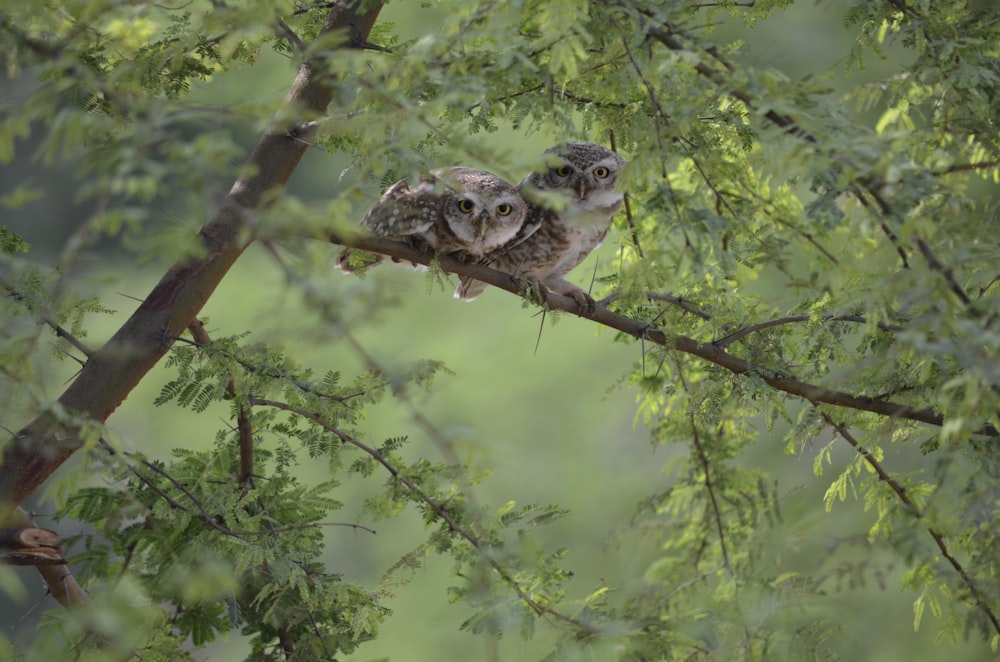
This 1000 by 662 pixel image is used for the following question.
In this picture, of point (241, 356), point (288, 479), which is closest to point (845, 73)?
point (241, 356)

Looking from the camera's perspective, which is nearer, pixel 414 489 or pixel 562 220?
pixel 414 489

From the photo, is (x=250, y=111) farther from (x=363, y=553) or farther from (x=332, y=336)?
(x=363, y=553)

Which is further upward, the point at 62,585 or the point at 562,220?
the point at 562,220

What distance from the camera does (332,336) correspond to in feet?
4.04

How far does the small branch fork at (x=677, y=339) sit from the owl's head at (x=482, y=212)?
0.07 metres

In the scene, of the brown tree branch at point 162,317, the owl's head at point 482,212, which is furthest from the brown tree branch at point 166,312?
the owl's head at point 482,212

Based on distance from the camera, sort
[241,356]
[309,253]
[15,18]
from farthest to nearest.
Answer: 1. [241,356]
2. [15,18]
3. [309,253]

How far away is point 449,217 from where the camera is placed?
2.20 m

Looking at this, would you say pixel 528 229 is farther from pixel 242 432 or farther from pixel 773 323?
pixel 242 432

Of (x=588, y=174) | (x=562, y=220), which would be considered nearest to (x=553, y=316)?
(x=562, y=220)

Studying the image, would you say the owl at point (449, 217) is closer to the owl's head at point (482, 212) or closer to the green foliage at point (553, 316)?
the owl's head at point (482, 212)

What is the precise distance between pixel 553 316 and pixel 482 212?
0.28m

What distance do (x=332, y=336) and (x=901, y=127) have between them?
2.05 meters

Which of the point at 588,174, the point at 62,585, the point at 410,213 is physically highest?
the point at 588,174
